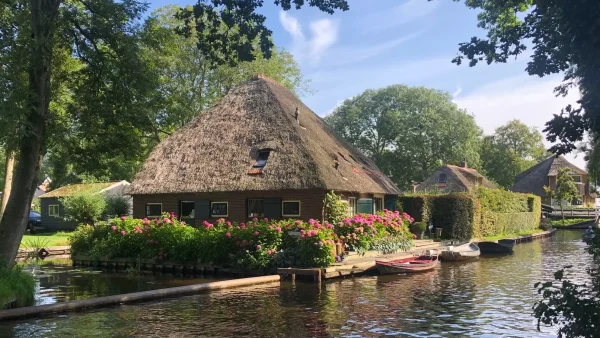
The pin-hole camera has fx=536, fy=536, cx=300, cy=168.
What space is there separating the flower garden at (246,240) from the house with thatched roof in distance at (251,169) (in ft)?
9.08

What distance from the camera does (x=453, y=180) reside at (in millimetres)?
53438

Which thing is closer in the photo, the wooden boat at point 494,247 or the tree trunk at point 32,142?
the tree trunk at point 32,142

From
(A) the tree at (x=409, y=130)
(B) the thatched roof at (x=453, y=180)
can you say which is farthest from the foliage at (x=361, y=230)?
(A) the tree at (x=409, y=130)

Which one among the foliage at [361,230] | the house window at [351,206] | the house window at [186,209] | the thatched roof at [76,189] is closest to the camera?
the foliage at [361,230]

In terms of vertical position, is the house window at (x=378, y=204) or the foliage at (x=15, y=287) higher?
the house window at (x=378, y=204)

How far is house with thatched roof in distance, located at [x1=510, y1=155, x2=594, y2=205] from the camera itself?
67562mm

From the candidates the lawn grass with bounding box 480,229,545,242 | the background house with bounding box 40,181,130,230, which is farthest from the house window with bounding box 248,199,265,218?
the background house with bounding box 40,181,130,230

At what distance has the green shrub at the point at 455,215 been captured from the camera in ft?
109

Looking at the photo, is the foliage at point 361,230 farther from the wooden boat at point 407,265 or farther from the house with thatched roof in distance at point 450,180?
the house with thatched roof in distance at point 450,180

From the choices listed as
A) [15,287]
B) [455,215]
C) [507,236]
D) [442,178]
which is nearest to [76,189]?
[455,215]

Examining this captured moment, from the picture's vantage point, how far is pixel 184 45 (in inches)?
1516

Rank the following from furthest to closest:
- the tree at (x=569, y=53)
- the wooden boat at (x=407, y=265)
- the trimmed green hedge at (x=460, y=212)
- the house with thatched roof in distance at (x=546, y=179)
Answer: the house with thatched roof in distance at (x=546, y=179), the trimmed green hedge at (x=460, y=212), the wooden boat at (x=407, y=265), the tree at (x=569, y=53)

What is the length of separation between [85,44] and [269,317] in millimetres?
9224

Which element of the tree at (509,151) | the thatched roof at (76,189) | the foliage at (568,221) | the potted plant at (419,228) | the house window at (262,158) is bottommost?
the foliage at (568,221)
